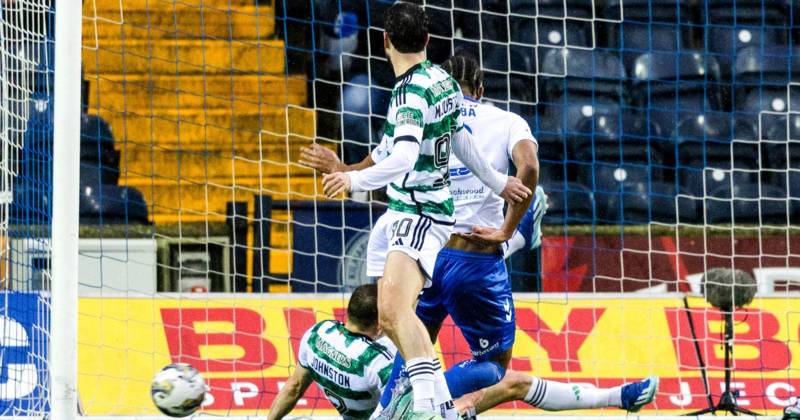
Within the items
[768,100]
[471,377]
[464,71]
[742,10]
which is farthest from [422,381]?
[742,10]

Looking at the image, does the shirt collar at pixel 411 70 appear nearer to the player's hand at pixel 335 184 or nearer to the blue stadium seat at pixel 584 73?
the player's hand at pixel 335 184

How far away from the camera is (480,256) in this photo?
678 cm

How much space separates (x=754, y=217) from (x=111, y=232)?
4582 millimetres

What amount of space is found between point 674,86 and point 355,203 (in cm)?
325

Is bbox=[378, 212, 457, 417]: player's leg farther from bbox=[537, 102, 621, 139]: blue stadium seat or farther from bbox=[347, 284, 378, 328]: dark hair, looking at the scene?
bbox=[537, 102, 621, 139]: blue stadium seat

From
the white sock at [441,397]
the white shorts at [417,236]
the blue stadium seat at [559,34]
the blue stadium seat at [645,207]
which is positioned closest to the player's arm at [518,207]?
the white shorts at [417,236]

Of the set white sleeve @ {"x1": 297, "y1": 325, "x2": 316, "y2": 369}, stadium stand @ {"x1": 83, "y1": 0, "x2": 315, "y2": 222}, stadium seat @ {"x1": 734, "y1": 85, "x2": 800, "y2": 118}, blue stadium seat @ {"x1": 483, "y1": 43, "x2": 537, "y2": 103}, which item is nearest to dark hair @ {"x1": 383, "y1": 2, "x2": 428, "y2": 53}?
white sleeve @ {"x1": 297, "y1": 325, "x2": 316, "y2": 369}

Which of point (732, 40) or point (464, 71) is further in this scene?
point (732, 40)

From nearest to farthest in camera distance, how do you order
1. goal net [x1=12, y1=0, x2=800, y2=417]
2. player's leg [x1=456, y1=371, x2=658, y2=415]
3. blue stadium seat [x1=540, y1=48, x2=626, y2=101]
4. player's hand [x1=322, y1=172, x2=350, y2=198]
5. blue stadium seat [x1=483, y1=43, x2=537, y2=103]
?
1. player's hand [x1=322, y1=172, x2=350, y2=198]
2. player's leg [x1=456, y1=371, x2=658, y2=415]
3. goal net [x1=12, y1=0, x2=800, y2=417]
4. blue stadium seat [x1=483, y1=43, x2=537, y2=103]
5. blue stadium seat [x1=540, y1=48, x2=626, y2=101]

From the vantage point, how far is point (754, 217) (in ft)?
35.2

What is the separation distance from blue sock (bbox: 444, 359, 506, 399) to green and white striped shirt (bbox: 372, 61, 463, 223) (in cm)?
95

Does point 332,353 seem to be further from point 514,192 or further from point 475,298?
point 514,192

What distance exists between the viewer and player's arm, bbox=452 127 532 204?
637 cm

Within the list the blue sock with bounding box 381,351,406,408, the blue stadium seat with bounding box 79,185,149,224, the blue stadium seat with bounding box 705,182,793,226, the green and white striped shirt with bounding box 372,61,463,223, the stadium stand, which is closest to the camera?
the green and white striped shirt with bounding box 372,61,463,223
